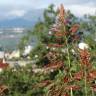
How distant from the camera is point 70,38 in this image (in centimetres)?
557

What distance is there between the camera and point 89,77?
5.18 m

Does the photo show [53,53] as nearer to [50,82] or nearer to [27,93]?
[50,82]

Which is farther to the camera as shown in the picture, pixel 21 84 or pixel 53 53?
pixel 21 84

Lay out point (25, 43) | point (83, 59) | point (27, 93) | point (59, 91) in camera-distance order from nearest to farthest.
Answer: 1. point (83, 59)
2. point (59, 91)
3. point (27, 93)
4. point (25, 43)

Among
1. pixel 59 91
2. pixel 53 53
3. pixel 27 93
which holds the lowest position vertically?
pixel 27 93

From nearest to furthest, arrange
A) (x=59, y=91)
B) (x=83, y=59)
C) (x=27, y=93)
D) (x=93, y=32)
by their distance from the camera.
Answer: (x=83, y=59) < (x=59, y=91) < (x=27, y=93) < (x=93, y=32)

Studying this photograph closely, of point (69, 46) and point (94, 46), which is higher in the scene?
point (69, 46)

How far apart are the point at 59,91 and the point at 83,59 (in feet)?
1.85

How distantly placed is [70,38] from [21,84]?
14.1 meters

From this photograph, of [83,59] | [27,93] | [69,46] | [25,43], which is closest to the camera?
[83,59]

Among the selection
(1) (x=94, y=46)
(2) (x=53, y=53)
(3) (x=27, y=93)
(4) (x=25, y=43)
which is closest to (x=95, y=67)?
(2) (x=53, y=53)

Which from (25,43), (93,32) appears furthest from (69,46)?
(93,32)

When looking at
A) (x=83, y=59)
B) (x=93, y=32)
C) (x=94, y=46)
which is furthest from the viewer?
(x=93, y=32)

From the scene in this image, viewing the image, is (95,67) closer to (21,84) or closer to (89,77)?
(89,77)
